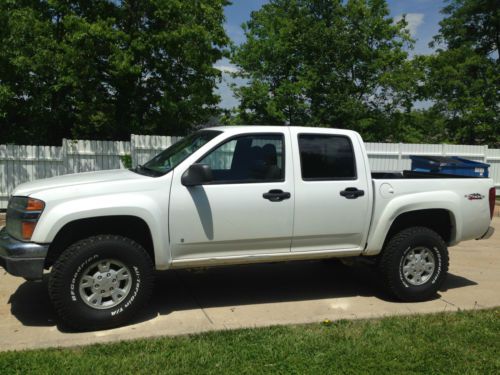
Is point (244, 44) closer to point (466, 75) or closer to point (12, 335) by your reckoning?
point (466, 75)

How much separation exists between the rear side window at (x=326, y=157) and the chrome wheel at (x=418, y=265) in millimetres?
1139

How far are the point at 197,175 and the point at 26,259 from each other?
1.64m

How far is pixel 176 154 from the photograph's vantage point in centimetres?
544

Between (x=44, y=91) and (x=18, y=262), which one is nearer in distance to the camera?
(x=18, y=262)

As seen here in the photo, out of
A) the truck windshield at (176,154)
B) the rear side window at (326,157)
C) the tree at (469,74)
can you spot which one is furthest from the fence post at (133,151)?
the tree at (469,74)

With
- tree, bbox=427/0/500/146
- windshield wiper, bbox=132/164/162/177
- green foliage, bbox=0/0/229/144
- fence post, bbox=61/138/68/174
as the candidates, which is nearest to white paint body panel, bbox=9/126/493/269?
windshield wiper, bbox=132/164/162/177

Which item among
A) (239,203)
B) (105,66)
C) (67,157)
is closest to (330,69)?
(105,66)

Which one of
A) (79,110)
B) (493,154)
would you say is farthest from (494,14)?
(79,110)

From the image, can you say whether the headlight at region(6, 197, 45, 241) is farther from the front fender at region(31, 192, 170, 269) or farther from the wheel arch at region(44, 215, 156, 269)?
the wheel arch at region(44, 215, 156, 269)

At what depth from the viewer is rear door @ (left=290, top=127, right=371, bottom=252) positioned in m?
5.39

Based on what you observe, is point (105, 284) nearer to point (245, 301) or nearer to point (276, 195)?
point (245, 301)

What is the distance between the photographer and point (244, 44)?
22.4 meters

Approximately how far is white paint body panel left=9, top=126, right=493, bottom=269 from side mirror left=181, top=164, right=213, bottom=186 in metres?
0.08

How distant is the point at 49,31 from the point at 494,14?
76.4 ft
